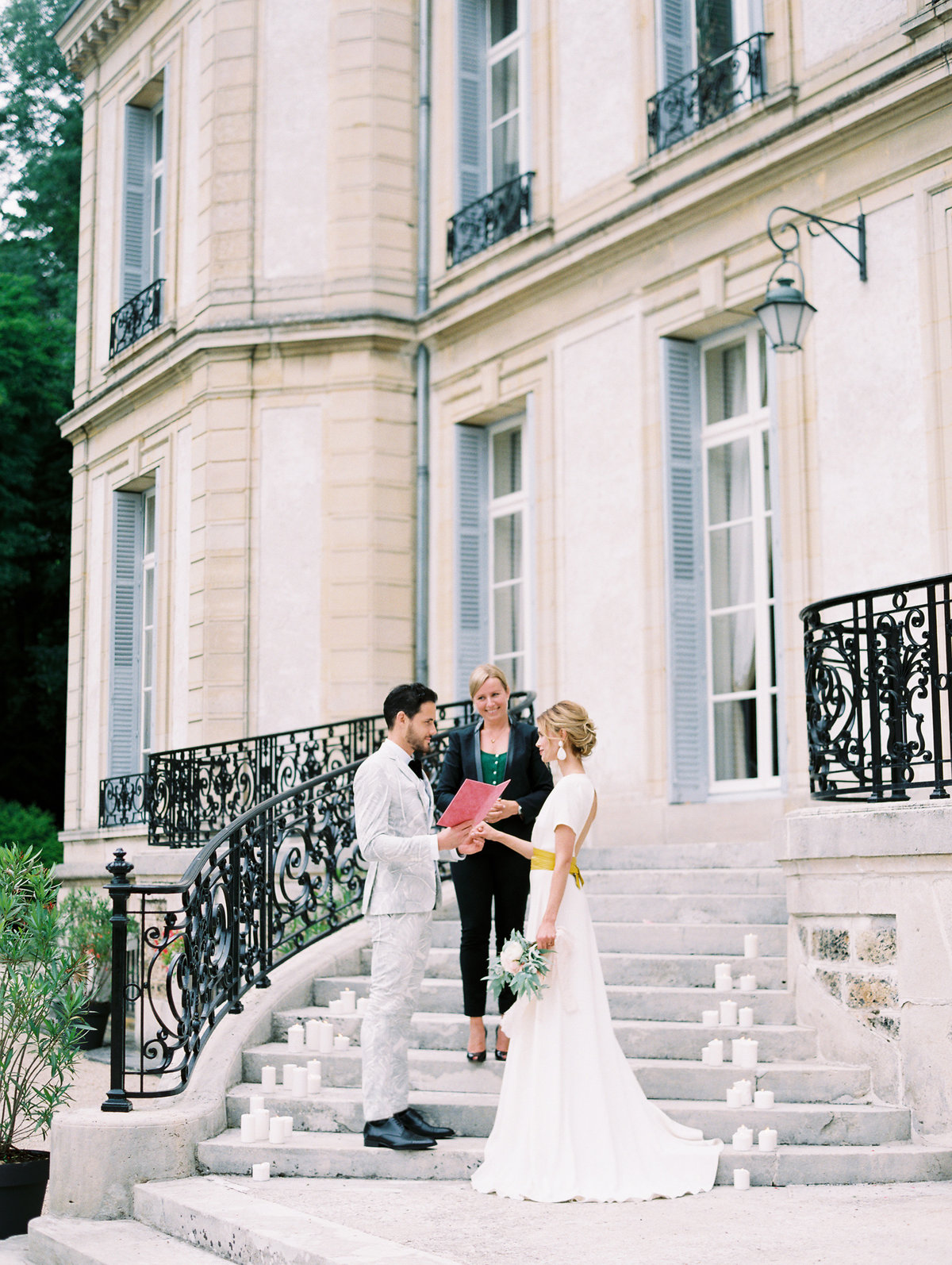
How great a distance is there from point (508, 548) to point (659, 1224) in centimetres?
801

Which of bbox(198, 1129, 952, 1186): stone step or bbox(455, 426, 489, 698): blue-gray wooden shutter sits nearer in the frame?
bbox(198, 1129, 952, 1186): stone step

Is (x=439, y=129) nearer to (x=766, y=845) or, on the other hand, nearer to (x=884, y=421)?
(x=884, y=421)

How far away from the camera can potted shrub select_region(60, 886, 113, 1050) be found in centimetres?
1185

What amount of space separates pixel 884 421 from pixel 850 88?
1991 millimetres

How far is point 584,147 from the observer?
11.2 metres

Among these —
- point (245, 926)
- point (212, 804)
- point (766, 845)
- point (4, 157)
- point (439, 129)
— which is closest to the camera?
point (245, 926)

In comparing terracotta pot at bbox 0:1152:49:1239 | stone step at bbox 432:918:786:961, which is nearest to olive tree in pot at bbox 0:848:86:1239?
terracotta pot at bbox 0:1152:49:1239

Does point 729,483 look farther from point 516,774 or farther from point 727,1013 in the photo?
point 727,1013

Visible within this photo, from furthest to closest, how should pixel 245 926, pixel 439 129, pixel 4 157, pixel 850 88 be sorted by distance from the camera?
pixel 4 157 < pixel 439 129 < pixel 850 88 < pixel 245 926

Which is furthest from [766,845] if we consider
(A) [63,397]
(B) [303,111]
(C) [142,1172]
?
(A) [63,397]

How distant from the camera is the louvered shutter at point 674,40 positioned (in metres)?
10.6

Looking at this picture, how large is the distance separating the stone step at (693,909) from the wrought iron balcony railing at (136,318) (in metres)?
8.81

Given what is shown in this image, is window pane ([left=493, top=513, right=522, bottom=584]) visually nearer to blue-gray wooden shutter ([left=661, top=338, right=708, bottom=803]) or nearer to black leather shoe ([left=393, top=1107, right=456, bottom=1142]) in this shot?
blue-gray wooden shutter ([left=661, top=338, right=708, bottom=803])

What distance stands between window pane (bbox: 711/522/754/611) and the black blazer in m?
3.87
